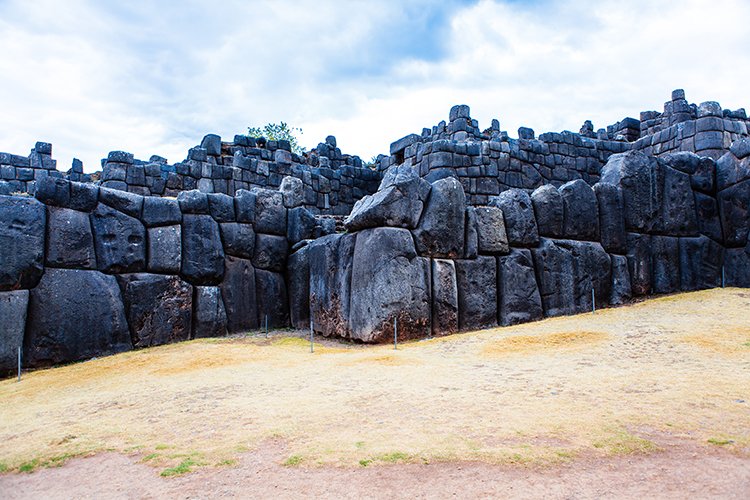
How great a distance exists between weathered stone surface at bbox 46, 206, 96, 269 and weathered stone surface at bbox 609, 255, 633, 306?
10.6m

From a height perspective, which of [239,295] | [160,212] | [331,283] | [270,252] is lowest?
[239,295]

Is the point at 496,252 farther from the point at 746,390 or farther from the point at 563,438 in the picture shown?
the point at 563,438

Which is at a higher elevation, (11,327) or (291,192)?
(291,192)

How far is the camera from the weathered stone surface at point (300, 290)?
39.9 ft

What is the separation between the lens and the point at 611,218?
11891 millimetres

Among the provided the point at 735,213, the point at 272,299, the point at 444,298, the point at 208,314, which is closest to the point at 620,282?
the point at 735,213

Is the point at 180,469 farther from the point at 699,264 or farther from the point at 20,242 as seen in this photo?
the point at 699,264

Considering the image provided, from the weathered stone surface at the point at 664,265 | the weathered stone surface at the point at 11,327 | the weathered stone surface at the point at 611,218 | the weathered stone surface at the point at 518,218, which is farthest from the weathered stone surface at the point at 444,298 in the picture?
the weathered stone surface at the point at 11,327

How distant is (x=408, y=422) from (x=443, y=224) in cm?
589

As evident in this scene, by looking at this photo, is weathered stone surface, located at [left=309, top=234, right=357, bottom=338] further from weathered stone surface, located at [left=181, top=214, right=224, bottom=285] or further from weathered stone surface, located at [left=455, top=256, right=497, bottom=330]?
weathered stone surface, located at [left=455, top=256, right=497, bottom=330]

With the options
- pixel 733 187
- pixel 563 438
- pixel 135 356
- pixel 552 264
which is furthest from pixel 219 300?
pixel 733 187

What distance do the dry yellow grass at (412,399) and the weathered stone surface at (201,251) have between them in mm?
2195

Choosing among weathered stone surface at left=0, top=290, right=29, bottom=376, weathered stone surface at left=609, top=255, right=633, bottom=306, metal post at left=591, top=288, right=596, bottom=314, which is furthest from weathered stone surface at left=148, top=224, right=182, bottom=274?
weathered stone surface at left=609, top=255, right=633, bottom=306

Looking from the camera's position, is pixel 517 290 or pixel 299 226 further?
pixel 299 226
